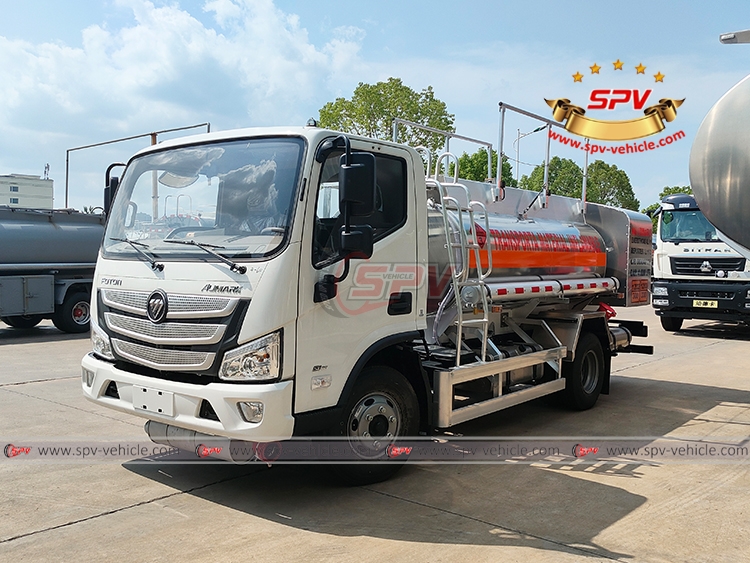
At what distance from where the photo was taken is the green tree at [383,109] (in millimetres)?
29391

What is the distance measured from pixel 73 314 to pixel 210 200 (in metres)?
10.6

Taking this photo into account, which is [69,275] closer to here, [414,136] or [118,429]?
[118,429]

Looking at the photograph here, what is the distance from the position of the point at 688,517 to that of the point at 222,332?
3.26 m

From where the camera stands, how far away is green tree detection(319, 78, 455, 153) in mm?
29391

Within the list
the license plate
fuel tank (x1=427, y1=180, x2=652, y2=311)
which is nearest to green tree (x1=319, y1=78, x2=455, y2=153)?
fuel tank (x1=427, y1=180, x2=652, y2=311)

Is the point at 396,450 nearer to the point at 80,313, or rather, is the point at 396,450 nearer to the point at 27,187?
the point at 80,313

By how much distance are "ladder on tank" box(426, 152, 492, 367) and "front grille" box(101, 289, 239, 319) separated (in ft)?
6.78

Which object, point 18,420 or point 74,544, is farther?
point 18,420

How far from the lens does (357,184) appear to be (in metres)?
4.31

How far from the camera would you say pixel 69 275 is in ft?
46.8

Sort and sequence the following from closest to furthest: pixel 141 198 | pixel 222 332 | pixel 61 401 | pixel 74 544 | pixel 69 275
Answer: pixel 74 544 < pixel 222 332 < pixel 141 198 < pixel 61 401 < pixel 69 275

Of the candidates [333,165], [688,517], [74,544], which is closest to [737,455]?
[688,517]

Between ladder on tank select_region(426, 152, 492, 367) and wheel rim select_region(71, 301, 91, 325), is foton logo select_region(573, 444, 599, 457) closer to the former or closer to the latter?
ladder on tank select_region(426, 152, 492, 367)

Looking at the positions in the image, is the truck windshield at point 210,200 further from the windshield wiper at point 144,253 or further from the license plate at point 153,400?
the license plate at point 153,400
